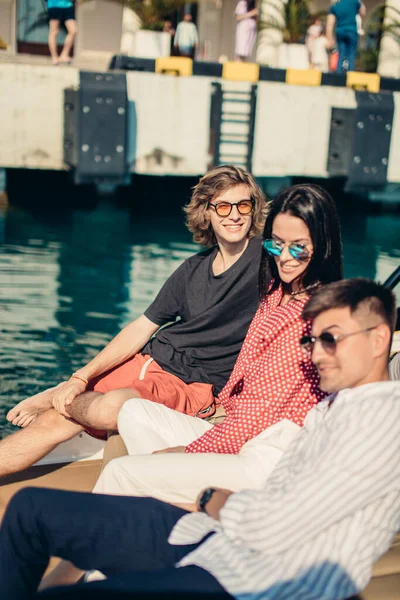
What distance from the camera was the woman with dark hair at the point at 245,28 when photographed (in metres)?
14.2

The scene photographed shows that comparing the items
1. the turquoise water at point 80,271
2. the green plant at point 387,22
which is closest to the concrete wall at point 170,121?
the turquoise water at point 80,271

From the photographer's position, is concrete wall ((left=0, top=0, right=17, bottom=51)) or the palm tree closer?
the palm tree

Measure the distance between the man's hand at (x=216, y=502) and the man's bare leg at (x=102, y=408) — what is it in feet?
2.88

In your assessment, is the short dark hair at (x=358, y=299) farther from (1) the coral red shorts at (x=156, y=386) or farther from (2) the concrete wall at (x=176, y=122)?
(2) the concrete wall at (x=176, y=122)

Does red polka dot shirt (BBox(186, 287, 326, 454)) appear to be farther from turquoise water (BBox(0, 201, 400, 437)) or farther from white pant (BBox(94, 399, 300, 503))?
turquoise water (BBox(0, 201, 400, 437))

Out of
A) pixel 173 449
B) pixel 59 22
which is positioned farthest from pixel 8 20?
pixel 173 449

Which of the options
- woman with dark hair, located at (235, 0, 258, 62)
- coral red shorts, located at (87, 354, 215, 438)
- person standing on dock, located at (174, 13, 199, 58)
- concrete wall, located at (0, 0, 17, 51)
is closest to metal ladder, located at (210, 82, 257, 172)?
woman with dark hair, located at (235, 0, 258, 62)

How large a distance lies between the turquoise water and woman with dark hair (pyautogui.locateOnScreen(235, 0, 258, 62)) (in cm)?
317

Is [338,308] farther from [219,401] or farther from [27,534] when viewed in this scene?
[219,401]

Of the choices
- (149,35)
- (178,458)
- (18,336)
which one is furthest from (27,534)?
(149,35)

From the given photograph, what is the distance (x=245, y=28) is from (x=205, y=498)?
13.2m

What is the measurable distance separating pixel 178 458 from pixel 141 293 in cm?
645

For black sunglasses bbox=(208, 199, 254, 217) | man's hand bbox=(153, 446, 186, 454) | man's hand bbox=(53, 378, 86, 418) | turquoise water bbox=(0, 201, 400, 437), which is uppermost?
black sunglasses bbox=(208, 199, 254, 217)

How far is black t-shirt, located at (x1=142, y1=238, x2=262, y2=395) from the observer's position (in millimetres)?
3285
